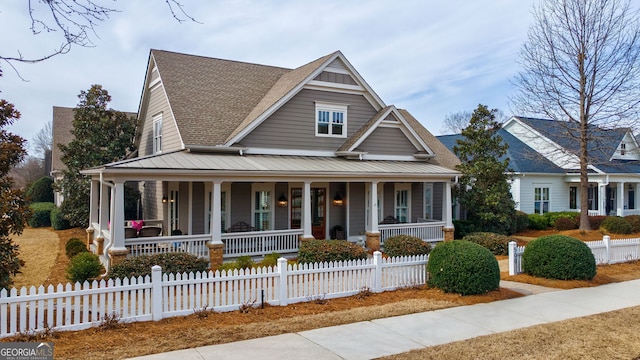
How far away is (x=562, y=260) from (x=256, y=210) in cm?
1022

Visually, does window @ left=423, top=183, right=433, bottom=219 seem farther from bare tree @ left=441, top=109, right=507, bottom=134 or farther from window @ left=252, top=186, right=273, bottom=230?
bare tree @ left=441, top=109, right=507, bottom=134

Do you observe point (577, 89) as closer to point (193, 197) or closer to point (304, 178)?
point (304, 178)

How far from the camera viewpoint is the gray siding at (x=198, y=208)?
52.2ft

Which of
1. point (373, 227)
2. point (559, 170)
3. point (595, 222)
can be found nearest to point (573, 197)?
point (559, 170)

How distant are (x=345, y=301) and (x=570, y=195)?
24.9 meters

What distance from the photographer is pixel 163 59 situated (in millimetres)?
19047

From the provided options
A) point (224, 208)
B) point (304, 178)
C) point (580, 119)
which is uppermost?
point (580, 119)

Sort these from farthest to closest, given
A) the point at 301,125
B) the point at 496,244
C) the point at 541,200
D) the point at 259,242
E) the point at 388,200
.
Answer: the point at 541,200 < the point at 388,200 < the point at 301,125 < the point at 496,244 < the point at 259,242

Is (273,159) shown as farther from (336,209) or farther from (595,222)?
(595,222)

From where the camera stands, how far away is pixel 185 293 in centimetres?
845

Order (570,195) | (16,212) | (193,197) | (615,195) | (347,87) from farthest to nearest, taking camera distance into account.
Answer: (615,195), (570,195), (347,87), (193,197), (16,212)

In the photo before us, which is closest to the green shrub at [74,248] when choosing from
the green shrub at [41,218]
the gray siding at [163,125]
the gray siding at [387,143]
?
the gray siding at [163,125]

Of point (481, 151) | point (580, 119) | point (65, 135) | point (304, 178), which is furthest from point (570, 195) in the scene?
point (65, 135)

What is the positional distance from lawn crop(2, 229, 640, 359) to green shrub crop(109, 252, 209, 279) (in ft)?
8.52
